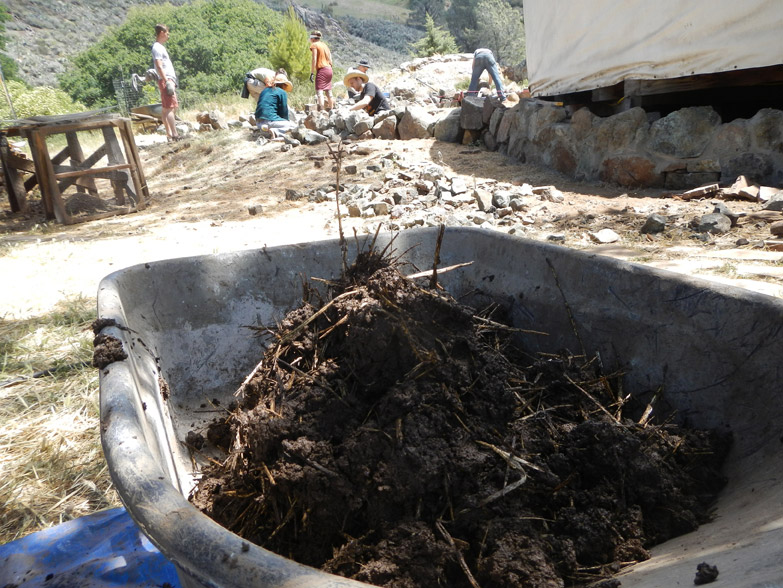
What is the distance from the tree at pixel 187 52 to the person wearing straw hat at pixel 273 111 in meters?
24.8

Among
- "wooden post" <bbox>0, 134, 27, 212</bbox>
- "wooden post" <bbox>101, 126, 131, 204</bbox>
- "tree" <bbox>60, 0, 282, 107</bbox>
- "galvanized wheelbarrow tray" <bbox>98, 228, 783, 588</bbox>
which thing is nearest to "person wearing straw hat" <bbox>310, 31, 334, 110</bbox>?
"wooden post" <bbox>101, 126, 131, 204</bbox>

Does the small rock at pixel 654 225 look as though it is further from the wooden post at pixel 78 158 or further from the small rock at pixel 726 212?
the wooden post at pixel 78 158

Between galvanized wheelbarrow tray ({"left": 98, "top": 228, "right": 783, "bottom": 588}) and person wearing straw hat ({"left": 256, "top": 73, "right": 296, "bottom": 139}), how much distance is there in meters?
9.52

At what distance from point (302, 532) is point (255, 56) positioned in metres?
47.3

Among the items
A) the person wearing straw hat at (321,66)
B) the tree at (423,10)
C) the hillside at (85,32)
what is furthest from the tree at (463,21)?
the person wearing straw hat at (321,66)

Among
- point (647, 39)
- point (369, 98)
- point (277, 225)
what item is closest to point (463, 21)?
point (369, 98)

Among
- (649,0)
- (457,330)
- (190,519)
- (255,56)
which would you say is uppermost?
(255,56)

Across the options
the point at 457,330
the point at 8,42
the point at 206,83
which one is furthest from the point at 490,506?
the point at 8,42

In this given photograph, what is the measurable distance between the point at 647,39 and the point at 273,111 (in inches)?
302

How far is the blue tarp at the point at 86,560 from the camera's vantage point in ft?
5.33

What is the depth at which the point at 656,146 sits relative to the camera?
228 inches

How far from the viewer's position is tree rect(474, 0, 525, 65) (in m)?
32.4

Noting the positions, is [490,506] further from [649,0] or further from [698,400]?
[649,0]

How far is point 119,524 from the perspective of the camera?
6.07 feet
